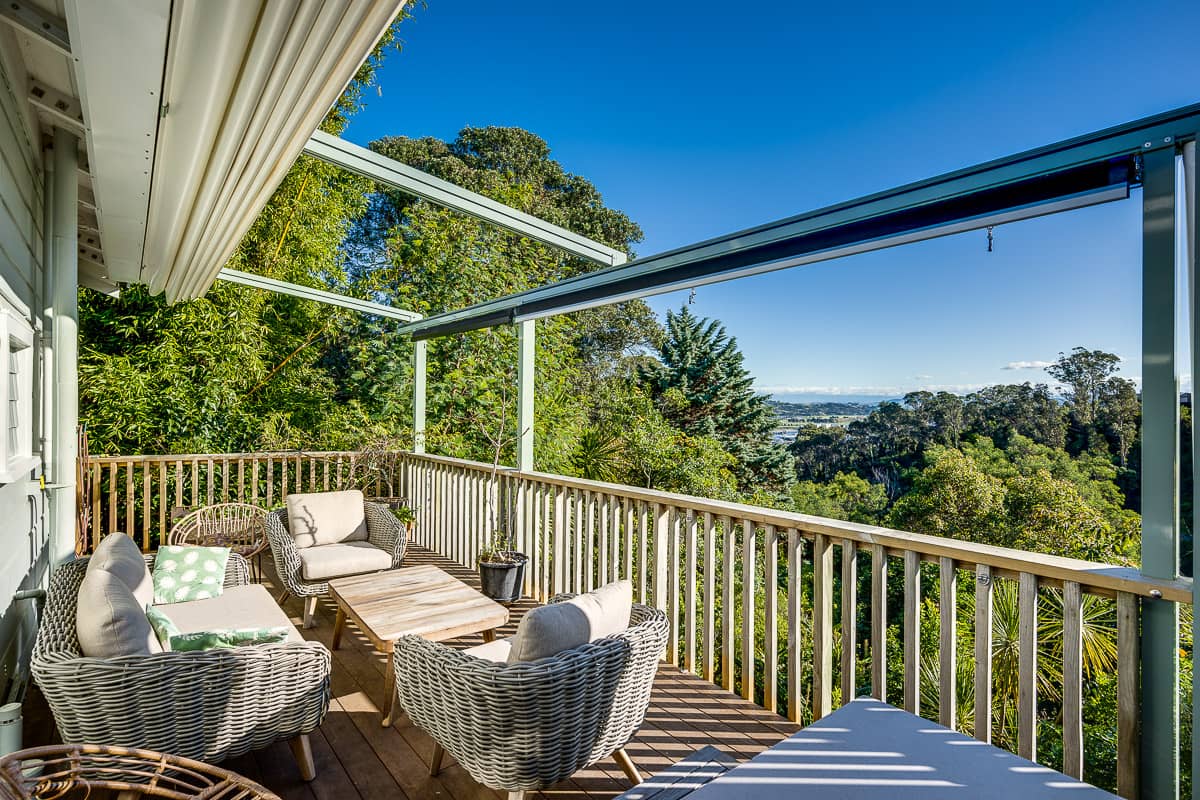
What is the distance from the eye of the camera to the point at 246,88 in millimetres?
1839

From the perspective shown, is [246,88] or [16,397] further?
[16,397]

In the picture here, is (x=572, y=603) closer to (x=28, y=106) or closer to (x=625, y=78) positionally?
(x=28, y=106)

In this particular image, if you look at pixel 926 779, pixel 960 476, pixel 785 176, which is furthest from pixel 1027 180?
pixel 785 176

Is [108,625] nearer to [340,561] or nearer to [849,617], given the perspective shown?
[340,561]

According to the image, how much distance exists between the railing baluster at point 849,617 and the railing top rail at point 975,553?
2.8 inches

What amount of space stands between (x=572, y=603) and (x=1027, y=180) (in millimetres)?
1996

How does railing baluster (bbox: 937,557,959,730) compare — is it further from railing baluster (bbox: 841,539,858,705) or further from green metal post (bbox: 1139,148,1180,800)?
green metal post (bbox: 1139,148,1180,800)

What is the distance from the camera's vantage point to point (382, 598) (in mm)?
3393

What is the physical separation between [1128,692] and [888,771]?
1234mm

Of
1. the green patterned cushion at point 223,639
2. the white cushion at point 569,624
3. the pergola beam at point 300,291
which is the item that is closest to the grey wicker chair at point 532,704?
the white cushion at point 569,624

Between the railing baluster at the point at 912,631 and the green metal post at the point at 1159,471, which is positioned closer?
the green metal post at the point at 1159,471

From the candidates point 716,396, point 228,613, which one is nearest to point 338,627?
point 228,613

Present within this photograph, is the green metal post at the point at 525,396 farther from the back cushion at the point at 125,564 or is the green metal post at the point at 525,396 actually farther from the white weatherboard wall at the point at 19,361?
the white weatherboard wall at the point at 19,361

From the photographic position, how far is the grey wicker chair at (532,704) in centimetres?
192
